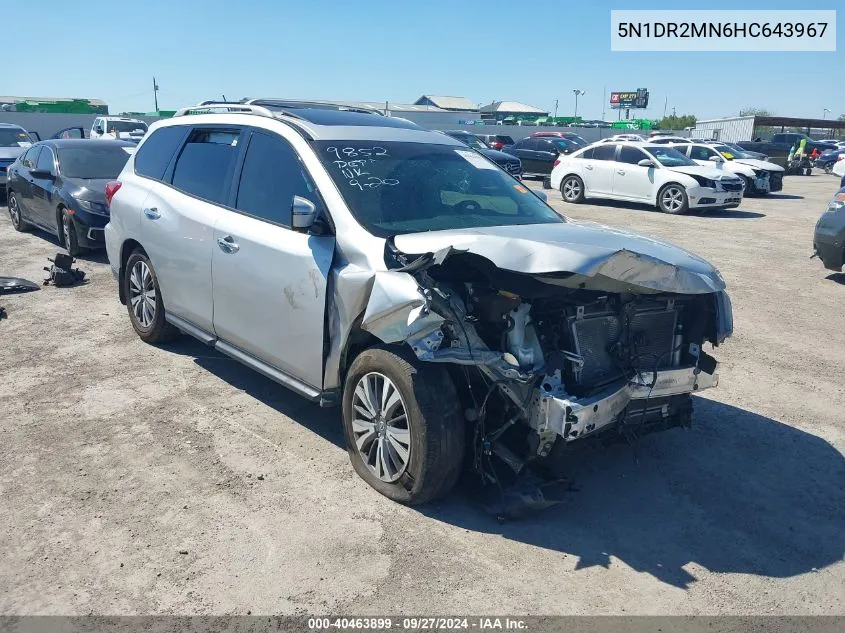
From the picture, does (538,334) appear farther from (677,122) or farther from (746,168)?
(677,122)

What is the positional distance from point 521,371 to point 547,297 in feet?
1.40

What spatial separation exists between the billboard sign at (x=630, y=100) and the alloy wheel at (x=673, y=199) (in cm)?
8123

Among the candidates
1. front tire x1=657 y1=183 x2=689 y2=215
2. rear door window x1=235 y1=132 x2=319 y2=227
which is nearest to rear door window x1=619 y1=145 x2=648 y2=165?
front tire x1=657 y1=183 x2=689 y2=215

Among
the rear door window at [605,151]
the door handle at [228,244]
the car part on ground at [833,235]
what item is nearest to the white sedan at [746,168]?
the rear door window at [605,151]

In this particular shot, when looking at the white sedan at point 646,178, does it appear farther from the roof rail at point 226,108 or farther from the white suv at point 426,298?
the roof rail at point 226,108

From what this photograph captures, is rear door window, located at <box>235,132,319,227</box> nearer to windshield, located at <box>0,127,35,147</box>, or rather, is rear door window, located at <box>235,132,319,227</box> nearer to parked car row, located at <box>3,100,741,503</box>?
parked car row, located at <box>3,100,741,503</box>

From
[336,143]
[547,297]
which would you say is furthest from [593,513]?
[336,143]

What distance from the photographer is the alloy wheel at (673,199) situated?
664 inches

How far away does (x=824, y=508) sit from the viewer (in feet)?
13.2

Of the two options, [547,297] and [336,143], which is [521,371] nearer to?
[547,297]

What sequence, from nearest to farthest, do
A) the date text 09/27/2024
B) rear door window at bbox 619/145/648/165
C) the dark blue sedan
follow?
the date text 09/27/2024 → the dark blue sedan → rear door window at bbox 619/145/648/165

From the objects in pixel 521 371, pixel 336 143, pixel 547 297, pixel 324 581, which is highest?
pixel 336 143

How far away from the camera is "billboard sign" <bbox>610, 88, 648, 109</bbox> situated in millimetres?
91625

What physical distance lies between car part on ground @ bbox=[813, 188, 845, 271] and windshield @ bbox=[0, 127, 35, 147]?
16.4 meters
